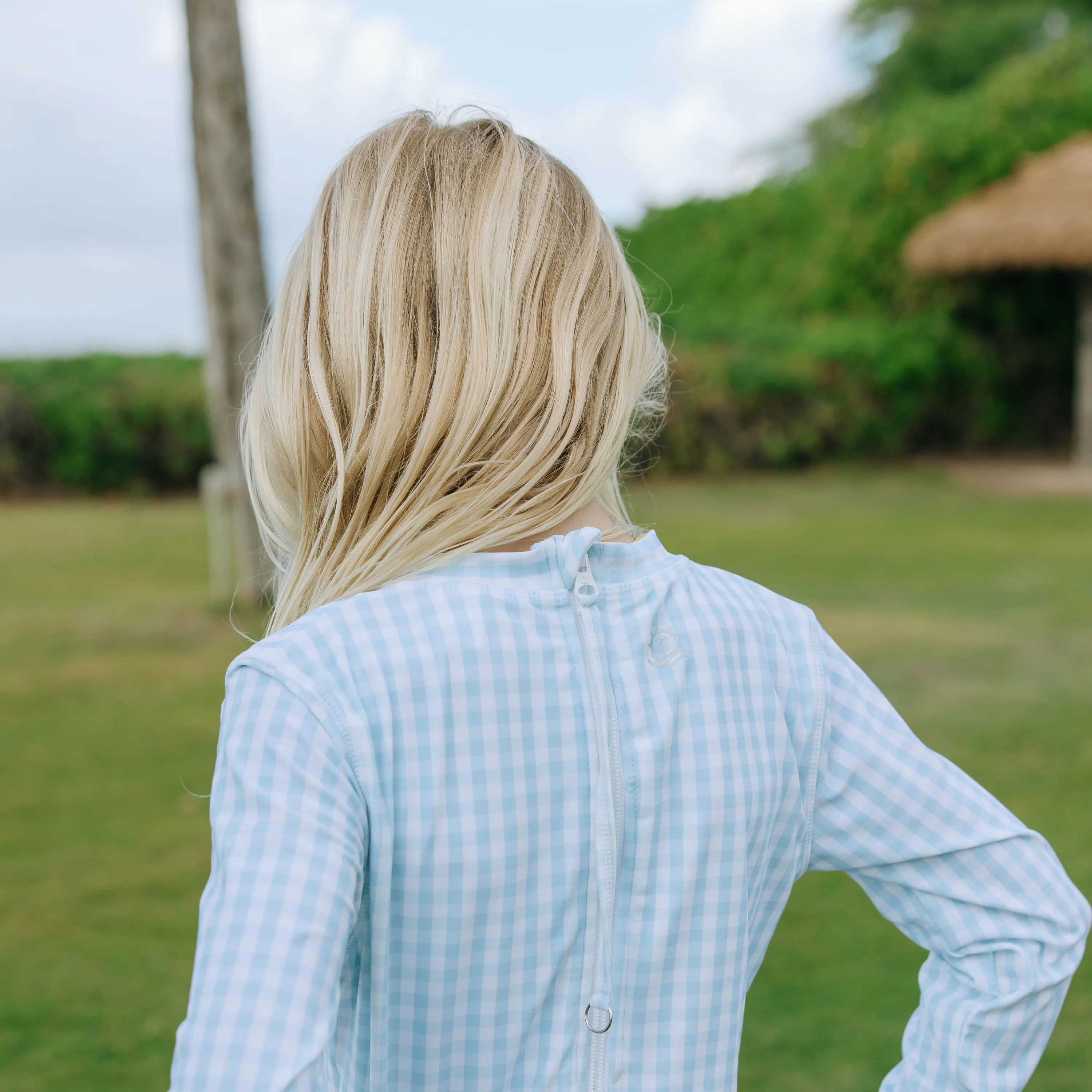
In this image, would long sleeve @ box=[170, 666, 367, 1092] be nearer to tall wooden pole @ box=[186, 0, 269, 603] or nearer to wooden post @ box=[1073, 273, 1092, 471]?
tall wooden pole @ box=[186, 0, 269, 603]

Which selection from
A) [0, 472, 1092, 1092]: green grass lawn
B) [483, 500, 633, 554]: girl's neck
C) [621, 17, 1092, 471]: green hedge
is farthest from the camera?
[621, 17, 1092, 471]: green hedge

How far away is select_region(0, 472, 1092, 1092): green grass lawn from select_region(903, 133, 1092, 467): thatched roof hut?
3872 mm

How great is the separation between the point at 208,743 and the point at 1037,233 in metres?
11.3

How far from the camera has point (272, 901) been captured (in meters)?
0.77

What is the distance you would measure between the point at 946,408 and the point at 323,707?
48.4ft

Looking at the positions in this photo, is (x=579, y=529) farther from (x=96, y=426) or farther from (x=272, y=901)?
(x=96, y=426)

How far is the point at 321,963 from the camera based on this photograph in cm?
77

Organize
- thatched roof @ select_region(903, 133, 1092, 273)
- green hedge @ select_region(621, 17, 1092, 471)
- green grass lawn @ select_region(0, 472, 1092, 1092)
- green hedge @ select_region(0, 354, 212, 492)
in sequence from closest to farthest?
green grass lawn @ select_region(0, 472, 1092, 1092), green hedge @ select_region(0, 354, 212, 492), thatched roof @ select_region(903, 133, 1092, 273), green hedge @ select_region(621, 17, 1092, 471)

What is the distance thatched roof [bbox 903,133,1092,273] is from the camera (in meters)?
13.1

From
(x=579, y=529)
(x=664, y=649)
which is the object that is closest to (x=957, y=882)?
(x=664, y=649)

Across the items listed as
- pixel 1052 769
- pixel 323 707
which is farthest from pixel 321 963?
pixel 1052 769

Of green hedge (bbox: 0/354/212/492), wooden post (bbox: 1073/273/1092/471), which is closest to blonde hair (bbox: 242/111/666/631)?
green hedge (bbox: 0/354/212/492)

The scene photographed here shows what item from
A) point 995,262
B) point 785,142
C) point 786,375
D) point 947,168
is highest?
point 785,142

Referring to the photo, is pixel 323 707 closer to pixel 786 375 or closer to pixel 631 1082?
pixel 631 1082
